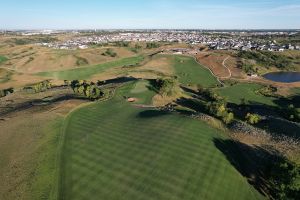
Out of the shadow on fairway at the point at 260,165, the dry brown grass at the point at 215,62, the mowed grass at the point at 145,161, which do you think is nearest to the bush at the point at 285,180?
the shadow on fairway at the point at 260,165

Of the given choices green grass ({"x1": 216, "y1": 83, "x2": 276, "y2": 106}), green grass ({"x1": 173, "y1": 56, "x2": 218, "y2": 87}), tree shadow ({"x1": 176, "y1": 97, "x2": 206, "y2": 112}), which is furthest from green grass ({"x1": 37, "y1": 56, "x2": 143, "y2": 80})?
tree shadow ({"x1": 176, "y1": 97, "x2": 206, "y2": 112})

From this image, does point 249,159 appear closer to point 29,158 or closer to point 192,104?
point 192,104

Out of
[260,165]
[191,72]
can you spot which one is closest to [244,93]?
[191,72]

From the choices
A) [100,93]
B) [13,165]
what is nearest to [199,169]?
[13,165]

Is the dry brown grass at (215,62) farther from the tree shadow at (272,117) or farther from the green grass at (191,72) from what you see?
the tree shadow at (272,117)

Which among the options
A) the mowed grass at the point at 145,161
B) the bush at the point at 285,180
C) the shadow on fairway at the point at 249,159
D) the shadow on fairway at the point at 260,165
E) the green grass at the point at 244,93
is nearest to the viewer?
the bush at the point at 285,180

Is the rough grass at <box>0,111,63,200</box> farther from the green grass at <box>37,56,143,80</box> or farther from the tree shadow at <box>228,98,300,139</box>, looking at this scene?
the green grass at <box>37,56,143,80</box>
